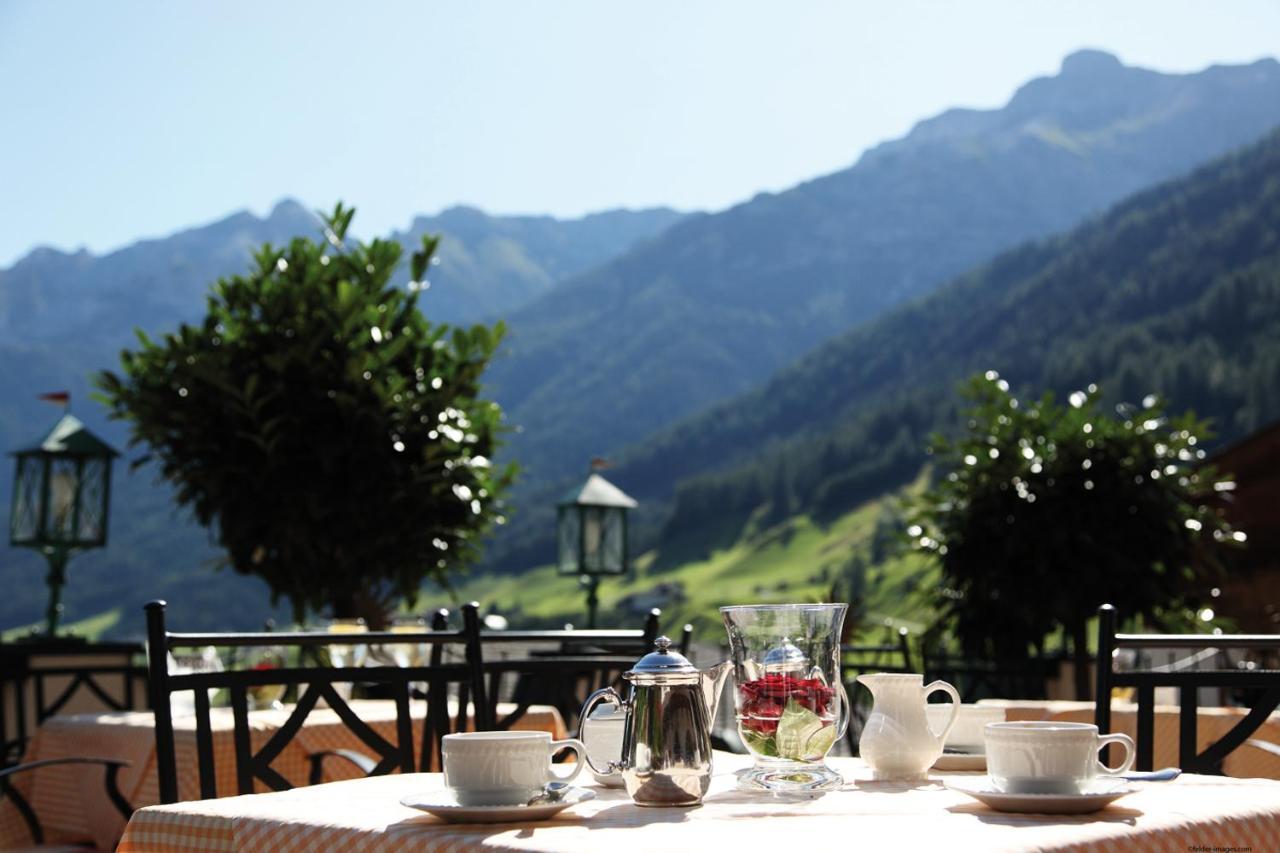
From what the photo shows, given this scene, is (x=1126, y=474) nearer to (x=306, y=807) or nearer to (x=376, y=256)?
(x=376, y=256)

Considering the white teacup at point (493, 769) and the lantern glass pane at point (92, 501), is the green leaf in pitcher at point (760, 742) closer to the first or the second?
the white teacup at point (493, 769)

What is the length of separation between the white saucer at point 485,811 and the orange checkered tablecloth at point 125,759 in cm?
202

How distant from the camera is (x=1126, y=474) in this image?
7.25 m

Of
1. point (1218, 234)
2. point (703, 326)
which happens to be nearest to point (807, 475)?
point (1218, 234)

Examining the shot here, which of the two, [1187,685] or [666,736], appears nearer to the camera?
[666,736]

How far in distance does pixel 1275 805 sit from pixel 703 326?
531 ft

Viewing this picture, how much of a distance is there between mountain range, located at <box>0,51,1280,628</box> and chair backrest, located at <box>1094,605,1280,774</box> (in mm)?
73980

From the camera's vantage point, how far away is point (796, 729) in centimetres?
164

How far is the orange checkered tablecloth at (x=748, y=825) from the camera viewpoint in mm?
1219

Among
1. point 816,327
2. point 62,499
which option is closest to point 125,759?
point 62,499

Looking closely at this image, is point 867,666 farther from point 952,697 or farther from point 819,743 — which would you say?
point 819,743

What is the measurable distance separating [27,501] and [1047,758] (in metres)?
7.24

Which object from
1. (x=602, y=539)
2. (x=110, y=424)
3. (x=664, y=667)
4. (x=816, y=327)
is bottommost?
(x=664, y=667)

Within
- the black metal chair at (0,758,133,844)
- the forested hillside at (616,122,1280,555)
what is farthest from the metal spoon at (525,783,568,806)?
the forested hillside at (616,122,1280,555)
